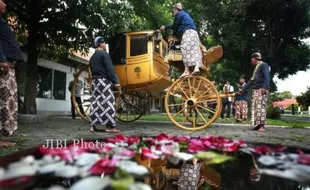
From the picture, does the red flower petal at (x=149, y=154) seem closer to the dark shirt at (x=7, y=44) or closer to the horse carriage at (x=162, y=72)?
the dark shirt at (x=7, y=44)

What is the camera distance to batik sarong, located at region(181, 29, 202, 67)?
6.30m

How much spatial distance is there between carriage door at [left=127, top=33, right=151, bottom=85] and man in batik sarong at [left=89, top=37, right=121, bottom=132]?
639mm

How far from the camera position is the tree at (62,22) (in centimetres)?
849

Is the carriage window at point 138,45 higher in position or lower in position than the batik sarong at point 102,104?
higher

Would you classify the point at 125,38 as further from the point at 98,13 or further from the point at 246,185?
the point at 246,185

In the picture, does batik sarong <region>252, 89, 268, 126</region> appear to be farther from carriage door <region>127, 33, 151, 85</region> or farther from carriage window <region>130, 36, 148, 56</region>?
carriage window <region>130, 36, 148, 56</region>

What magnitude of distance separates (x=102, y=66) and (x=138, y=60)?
85cm

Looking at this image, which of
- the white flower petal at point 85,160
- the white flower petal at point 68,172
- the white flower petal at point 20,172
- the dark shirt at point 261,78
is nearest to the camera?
the white flower petal at point 20,172

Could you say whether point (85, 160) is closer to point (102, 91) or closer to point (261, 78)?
point (102, 91)

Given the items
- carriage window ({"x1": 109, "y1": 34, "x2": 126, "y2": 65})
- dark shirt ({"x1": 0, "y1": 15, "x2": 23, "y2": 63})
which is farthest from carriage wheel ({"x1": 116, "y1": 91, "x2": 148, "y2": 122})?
dark shirt ({"x1": 0, "y1": 15, "x2": 23, "y2": 63})

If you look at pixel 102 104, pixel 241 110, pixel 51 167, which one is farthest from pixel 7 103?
pixel 241 110

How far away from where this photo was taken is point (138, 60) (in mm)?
6691

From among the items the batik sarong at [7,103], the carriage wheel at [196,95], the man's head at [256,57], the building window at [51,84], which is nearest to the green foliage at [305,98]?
the building window at [51,84]

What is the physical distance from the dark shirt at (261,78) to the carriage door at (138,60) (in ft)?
7.87
